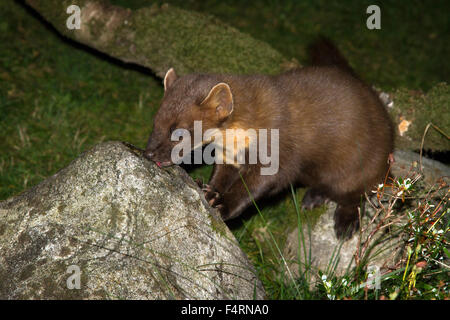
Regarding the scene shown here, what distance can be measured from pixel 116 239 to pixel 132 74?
407 cm

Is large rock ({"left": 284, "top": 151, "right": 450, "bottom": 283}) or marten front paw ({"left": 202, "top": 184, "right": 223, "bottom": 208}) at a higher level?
marten front paw ({"left": 202, "top": 184, "right": 223, "bottom": 208})

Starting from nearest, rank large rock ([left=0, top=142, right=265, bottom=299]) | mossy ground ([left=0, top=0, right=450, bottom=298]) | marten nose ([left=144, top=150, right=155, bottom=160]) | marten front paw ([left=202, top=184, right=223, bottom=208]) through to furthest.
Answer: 1. large rock ([left=0, top=142, right=265, bottom=299])
2. marten nose ([left=144, top=150, right=155, bottom=160])
3. marten front paw ([left=202, top=184, right=223, bottom=208])
4. mossy ground ([left=0, top=0, right=450, bottom=298])

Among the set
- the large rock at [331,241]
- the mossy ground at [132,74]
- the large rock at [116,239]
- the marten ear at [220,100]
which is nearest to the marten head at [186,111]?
the marten ear at [220,100]

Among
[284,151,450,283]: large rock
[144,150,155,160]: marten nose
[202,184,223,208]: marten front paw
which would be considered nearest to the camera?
[144,150,155,160]: marten nose

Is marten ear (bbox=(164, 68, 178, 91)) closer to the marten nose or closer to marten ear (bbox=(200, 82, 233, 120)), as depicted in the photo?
marten ear (bbox=(200, 82, 233, 120))

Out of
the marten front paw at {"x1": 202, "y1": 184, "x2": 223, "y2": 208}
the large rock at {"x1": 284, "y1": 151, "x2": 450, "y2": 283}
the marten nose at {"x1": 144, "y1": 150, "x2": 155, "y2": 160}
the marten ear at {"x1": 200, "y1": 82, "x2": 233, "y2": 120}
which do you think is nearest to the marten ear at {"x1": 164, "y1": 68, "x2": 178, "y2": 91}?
the marten ear at {"x1": 200, "y1": 82, "x2": 233, "y2": 120}

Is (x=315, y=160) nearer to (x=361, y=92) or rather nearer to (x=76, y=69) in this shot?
(x=361, y=92)

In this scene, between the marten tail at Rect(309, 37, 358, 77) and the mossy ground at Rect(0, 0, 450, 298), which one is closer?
the marten tail at Rect(309, 37, 358, 77)

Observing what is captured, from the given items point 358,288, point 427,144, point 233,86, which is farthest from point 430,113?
point 358,288

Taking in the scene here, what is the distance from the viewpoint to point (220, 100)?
11.8ft

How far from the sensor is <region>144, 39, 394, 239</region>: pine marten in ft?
11.8

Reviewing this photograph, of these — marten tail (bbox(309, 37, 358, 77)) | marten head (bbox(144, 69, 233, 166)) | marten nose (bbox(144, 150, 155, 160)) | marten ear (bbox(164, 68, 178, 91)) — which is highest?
marten tail (bbox(309, 37, 358, 77))

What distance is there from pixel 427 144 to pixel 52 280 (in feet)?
13.8

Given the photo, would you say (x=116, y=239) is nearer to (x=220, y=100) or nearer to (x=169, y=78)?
(x=220, y=100)
